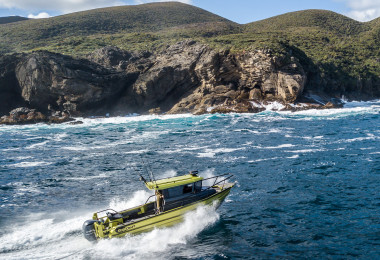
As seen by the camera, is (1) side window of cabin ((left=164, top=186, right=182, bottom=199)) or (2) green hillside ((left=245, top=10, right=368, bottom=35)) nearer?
(1) side window of cabin ((left=164, top=186, right=182, bottom=199))

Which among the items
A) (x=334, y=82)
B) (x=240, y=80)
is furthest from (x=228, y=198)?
(x=334, y=82)

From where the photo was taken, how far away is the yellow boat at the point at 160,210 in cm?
1842

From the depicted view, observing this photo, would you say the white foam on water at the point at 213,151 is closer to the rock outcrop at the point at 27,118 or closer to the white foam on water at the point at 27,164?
the white foam on water at the point at 27,164

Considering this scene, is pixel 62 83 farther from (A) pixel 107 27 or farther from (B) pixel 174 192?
(A) pixel 107 27

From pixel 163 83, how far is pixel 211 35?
5499 cm

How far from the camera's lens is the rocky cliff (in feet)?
244

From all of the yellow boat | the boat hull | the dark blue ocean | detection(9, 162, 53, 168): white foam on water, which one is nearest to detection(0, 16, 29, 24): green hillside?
the dark blue ocean

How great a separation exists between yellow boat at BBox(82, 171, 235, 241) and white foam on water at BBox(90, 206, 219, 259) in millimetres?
338

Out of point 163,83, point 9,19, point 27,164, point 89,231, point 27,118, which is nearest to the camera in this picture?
point 89,231

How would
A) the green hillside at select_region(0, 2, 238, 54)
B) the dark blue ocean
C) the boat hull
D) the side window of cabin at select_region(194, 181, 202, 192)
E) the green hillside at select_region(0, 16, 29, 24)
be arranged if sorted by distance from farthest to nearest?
1. the green hillside at select_region(0, 16, 29, 24)
2. the green hillside at select_region(0, 2, 238, 54)
3. the side window of cabin at select_region(194, 181, 202, 192)
4. the boat hull
5. the dark blue ocean

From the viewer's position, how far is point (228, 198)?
2414 cm

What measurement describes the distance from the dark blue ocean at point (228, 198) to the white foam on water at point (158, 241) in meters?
0.06

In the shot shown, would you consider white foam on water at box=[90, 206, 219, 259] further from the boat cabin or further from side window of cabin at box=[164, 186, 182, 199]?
side window of cabin at box=[164, 186, 182, 199]

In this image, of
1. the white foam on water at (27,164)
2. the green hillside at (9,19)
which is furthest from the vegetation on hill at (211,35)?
the white foam on water at (27,164)
